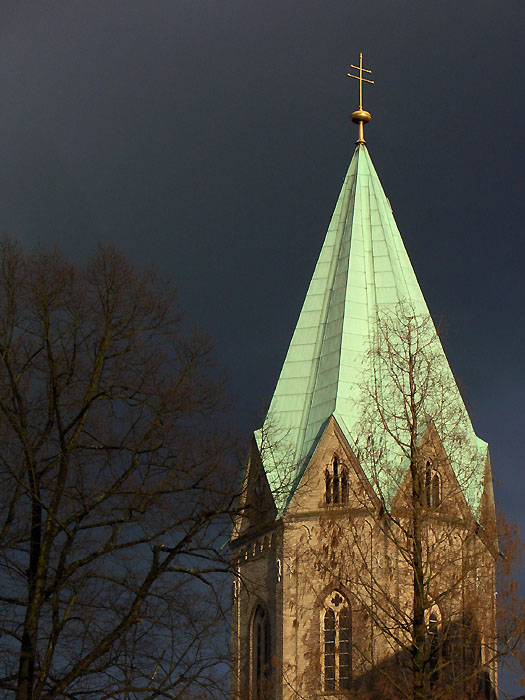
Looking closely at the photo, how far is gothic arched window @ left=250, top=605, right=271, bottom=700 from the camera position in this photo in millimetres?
34812

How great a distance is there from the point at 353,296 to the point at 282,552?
344 inches

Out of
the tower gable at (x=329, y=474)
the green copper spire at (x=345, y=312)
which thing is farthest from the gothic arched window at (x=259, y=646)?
the green copper spire at (x=345, y=312)

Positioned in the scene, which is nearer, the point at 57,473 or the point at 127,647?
the point at 127,647

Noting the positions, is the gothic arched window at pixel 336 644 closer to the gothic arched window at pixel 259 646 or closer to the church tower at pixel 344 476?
the church tower at pixel 344 476

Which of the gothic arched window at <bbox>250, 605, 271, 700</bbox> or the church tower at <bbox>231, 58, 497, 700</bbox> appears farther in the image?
the gothic arched window at <bbox>250, 605, 271, 700</bbox>

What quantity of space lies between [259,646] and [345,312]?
10392mm

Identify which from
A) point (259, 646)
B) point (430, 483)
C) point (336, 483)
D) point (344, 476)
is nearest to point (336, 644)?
point (259, 646)

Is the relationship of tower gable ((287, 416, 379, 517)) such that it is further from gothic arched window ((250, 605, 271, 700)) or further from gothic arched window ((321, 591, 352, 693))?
gothic arched window ((250, 605, 271, 700))

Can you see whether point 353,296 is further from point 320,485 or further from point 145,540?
point 145,540

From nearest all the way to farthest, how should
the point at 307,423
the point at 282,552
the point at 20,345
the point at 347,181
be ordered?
the point at 20,345, the point at 282,552, the point at 307,423, the point at 347,181

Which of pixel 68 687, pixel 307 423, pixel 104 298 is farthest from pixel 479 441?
pixel 68 687

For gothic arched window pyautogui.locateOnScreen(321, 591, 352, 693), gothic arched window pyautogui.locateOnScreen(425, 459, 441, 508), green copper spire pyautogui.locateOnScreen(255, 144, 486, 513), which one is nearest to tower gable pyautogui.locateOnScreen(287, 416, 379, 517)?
green copper spire pyautogui.locateOnScreen(255, 144, 486, 513)

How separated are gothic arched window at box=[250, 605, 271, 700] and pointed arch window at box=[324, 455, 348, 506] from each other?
4.22m

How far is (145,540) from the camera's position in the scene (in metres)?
16.4
